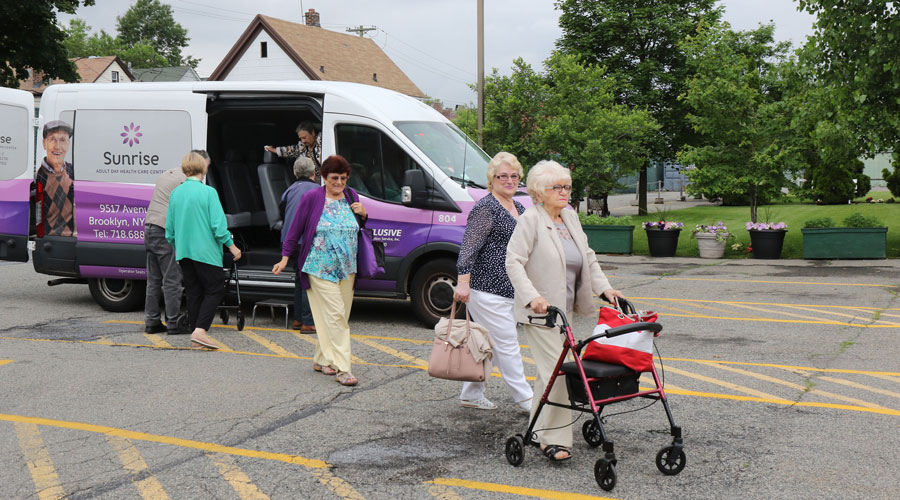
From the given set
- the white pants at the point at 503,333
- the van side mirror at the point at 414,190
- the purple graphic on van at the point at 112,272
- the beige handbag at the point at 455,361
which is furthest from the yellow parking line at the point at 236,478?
the purple graphic on van at the point at 112,272

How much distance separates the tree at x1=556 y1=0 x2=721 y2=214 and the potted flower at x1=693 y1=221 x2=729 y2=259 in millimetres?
16806

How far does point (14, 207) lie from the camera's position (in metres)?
11.8

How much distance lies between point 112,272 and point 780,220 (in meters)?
22.4

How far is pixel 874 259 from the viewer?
1692 cm

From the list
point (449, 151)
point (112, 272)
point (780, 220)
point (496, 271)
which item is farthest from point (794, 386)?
point (780, 220)

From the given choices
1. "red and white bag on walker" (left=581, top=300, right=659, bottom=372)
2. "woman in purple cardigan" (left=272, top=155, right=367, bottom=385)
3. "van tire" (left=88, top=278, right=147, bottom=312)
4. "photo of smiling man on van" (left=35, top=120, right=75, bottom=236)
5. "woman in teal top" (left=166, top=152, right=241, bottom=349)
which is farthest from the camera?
"van tire" (left=88, top=278, right=147, bottom=312)

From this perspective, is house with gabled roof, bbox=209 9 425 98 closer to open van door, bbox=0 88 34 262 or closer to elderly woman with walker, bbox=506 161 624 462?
open van door, bbox=0 88 34 262

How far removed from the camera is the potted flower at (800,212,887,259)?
16.9 m

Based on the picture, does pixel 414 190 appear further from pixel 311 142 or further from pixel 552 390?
pixel 552 390

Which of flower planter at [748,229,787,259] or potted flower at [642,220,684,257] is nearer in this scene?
flower planter at [748,229,787,259]

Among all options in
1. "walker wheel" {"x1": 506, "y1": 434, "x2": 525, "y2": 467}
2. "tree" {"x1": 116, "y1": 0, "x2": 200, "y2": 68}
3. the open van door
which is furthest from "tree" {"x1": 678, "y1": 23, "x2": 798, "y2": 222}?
"tree" {"x1": 116, "y1": 0, "x2": 200, "y2": 68}

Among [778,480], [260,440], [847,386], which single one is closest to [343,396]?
[260,440]

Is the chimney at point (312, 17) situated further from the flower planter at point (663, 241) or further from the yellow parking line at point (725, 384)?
the yellow parking line at point (725, 384)

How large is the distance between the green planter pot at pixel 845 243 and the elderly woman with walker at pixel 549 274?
13.7 metres
